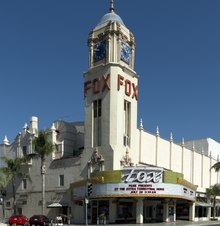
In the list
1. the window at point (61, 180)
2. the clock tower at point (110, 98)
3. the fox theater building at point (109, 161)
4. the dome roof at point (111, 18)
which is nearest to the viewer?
the fox theater building at point (109, 161)

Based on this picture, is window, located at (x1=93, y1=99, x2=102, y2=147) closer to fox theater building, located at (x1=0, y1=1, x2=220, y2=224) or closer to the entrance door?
fox theater building, located at (x1=0, y1=1, x2=220, y2=224)

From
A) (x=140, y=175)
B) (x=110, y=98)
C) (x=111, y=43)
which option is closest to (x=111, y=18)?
(x=111, y=43)

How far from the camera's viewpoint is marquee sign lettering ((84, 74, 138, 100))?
60656 mm

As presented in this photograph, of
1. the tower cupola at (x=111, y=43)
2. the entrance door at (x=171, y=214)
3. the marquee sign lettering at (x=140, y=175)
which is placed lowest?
the entrance door at (x=171, y=214)

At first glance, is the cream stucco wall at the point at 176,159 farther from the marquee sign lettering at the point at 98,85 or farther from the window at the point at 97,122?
the marquee sign lettering at the point at 98,85

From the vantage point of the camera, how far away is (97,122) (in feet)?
202

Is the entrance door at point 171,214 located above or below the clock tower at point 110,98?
below

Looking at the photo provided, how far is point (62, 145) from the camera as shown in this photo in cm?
6756

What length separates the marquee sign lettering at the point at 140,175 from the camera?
172ft

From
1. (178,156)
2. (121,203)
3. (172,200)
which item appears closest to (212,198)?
(178,156)

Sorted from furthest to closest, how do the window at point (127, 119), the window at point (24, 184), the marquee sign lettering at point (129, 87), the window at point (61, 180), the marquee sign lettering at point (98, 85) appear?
the window at point (24, 184) → the window at point (61, 180) → the window at point (127, 119) → the marquee sign lettering at point (129, 87) → the marquee sign lettering at point (98, 85)

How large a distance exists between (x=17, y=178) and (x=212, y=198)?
117ft

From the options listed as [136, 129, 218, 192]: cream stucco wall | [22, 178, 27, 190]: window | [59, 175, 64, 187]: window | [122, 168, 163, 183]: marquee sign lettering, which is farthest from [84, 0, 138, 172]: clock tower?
[22, 178, 27, 190]: window

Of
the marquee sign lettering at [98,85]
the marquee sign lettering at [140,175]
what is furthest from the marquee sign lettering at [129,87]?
the marquee sign lettering at [140,175]
